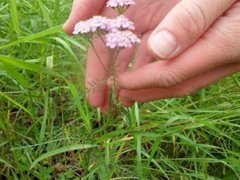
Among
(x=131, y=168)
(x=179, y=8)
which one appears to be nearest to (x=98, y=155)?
(x=131, y=168)

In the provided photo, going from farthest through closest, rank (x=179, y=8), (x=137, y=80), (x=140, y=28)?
(x=140, y=28) → (x=137, y=80) → (x=179, y=8)

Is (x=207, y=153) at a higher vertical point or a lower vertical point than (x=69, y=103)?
lower

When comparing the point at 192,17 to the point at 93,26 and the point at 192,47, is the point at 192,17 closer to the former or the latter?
the point at 192,47

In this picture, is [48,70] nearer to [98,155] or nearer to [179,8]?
[98,155]

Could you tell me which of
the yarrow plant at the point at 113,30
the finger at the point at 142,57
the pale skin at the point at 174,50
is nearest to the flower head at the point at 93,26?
the yarrow plant at the point at 113,30

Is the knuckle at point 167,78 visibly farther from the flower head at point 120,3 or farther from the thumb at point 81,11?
the thumb at point 81,11

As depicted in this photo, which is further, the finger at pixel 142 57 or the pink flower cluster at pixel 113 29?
the finger at pixel 142 57

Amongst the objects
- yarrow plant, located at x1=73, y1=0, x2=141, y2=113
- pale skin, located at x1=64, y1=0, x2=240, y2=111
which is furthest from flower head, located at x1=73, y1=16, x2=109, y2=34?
pale skin, located at x1=64, y1=0, x2=240, y2=111

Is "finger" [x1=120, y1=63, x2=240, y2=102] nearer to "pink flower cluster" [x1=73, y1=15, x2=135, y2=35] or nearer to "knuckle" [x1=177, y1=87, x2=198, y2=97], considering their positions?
"knuckle" [x1=177, y1=87, x2=198, y2=97]
